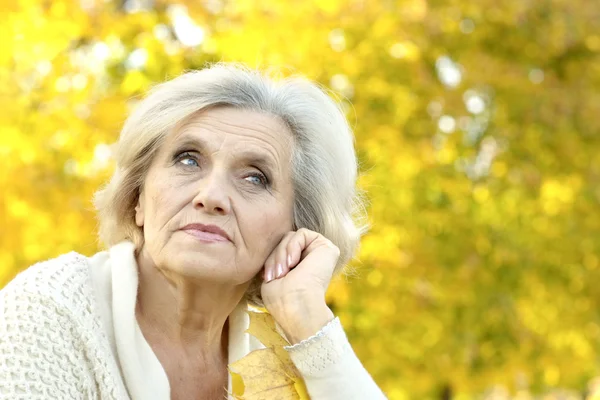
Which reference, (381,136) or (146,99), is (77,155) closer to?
(381,136)

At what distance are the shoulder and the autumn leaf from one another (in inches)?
19.1

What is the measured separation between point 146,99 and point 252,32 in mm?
2879

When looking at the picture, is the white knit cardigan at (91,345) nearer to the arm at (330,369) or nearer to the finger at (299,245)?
the arm at (330,369)

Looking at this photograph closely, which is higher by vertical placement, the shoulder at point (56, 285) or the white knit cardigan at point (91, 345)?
the shoulder at point (56, 285)

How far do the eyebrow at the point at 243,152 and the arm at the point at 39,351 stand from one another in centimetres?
63

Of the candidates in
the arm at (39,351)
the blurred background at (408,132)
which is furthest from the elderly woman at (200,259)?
the blurred background at (408,132)

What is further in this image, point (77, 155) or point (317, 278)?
point (77, 155)

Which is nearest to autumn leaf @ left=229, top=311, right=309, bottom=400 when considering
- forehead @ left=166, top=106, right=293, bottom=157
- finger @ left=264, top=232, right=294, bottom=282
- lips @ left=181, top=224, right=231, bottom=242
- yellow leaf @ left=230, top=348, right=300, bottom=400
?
yellow leaf @ left=230, top=348, right=300, bottom=400

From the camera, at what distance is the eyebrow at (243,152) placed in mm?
2641

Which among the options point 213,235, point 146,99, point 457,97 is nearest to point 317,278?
point 213,235

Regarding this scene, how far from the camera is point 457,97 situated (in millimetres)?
5914

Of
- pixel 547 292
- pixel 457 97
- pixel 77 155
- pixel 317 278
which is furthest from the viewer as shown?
pixel 547 292

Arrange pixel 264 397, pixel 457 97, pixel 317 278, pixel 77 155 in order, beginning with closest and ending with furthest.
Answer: pixel 264 397, pixel 317 278, pixel 77 155, pixel 457 97

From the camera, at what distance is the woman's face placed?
251cm
